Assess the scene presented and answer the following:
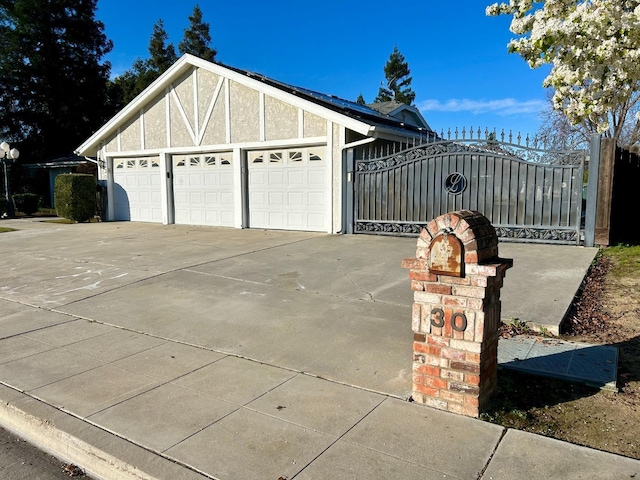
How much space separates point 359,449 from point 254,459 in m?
0.62

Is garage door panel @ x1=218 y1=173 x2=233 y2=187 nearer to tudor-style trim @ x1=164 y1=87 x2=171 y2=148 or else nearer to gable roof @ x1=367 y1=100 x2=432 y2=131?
tudor-style trim @ x1=164 y1=87 x2=171 y2=148

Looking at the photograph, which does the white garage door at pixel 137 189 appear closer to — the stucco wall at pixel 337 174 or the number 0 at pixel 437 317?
the stucco wall at pixel 337 174

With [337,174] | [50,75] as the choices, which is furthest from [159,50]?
[337,174]

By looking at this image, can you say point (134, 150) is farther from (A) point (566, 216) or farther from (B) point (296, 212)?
(A) point (566, 216)

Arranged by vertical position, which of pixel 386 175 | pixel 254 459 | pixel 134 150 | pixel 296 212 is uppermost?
pixel 134 150

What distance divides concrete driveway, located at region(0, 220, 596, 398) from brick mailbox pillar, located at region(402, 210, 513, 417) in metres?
0.40

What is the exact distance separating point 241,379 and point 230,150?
38.2 ft

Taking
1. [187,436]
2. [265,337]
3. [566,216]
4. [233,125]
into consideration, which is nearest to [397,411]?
[187,436]

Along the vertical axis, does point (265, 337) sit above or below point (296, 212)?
below

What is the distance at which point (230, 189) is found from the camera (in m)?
14.7

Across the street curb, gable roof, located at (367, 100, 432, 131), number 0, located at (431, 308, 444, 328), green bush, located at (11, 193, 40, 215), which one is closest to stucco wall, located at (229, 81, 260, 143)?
gable roof, located at (367, 100, 432, 131)

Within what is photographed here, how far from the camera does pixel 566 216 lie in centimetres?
972

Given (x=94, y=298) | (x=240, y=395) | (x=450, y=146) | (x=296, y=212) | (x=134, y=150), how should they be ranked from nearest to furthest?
1. (x=240, y=395)
2. (x=94, y=298)
3. (x=450, y=146)
4. (x=296, y=212)
5. (x=134, y=150)

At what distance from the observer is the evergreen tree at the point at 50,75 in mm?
30047
